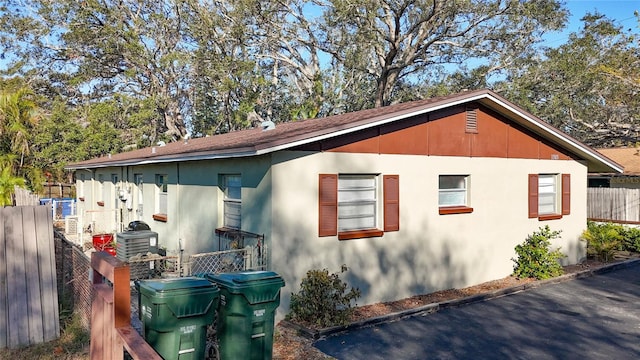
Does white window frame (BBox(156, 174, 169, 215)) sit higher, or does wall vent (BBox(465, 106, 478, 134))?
wall vent (BBox(465, 106, 478, 134))

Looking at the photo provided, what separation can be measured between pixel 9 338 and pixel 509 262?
35.1ft

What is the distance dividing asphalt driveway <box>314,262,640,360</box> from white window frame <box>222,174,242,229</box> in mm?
3422

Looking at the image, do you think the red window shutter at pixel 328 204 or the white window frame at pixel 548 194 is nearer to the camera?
the red window shutter at pixel 328 204

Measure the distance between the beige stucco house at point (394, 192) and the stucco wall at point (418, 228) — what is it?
0.08ft

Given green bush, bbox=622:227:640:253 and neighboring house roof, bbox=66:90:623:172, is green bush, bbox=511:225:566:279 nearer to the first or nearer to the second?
neighboring house roof, bbox=66:90:623:172

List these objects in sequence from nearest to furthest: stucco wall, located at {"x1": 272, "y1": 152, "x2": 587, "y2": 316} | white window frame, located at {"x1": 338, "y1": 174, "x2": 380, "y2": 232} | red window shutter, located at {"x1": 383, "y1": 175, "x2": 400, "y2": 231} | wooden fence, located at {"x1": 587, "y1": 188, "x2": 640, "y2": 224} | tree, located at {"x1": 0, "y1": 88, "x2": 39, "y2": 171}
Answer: stucco wall, located at {"x1": 272, "y1": 152, "x2": 587, "y2": 316}, white window frame, located at {"x1": 338, "y1": 174, "x2": 380, "y2": 232}, red window shutter, located at {"x1": 383, "y1": 175, "x2": 400, "y2": 231}, tree, located at {"x1": 0, "y1": 88, "x2": 39, "y2": 171}, wooden fence, located at {"x1": 587, "y1": 188, "x2": 640, "y2": 224}

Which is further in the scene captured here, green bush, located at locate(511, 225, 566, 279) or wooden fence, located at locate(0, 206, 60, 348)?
green bush, located at locate(511, 225, 566, 279)

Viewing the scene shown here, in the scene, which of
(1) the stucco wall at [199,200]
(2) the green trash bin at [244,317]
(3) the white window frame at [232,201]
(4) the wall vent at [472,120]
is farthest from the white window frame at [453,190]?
(2) the green trash bin at [244,317]

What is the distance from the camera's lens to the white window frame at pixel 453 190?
10.6 m

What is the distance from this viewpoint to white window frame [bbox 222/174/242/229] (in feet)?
31.2

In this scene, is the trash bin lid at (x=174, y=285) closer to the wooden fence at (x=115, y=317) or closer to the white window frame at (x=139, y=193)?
the wooden fence at (x=115, y=317)

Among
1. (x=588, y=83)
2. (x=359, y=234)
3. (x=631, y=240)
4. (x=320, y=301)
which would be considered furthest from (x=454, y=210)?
(x=588, y=83)

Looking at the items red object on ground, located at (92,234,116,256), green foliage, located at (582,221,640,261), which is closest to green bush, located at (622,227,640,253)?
green foliage, located at (582,221,640,261)

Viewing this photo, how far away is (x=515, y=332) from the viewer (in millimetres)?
7824
